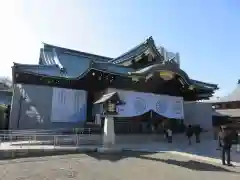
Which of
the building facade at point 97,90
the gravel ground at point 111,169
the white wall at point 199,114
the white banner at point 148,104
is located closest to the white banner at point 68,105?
the building facade at point 97,90

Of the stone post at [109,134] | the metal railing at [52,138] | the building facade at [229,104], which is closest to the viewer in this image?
the stone post at [109,134]

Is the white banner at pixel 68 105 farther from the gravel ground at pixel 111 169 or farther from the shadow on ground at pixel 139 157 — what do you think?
the gravel ground at pixel 111 169

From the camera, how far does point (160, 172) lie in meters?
7.39

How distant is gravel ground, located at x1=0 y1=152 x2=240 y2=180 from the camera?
6.81m

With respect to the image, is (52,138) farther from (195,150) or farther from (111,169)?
(195,150)

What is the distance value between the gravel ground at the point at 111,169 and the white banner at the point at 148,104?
6.01 metres

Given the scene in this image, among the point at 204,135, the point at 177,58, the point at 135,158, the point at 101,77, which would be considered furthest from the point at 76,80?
the point at 177,58

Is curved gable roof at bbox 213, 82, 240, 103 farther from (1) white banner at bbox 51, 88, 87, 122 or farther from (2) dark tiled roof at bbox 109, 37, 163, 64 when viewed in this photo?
(1) white banner at bbox 51, 88, 87, 122

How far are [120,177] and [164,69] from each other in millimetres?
10225

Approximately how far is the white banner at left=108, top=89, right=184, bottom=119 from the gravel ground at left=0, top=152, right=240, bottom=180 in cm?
601

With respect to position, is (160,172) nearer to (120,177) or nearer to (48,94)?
(120,177)

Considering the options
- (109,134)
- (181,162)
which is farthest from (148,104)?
(181,162)

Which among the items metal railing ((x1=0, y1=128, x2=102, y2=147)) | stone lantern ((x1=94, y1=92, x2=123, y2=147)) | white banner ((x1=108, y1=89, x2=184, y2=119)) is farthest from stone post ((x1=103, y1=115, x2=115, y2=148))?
white banner ((x1=108, y1=89, x2=184, y2=119))

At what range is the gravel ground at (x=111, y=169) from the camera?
268 inches
